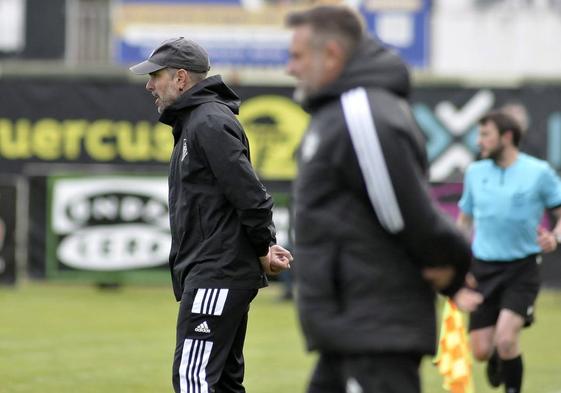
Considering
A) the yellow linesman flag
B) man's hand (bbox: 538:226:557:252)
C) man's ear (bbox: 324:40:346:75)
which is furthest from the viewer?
man's hand (bbox: 538:226:557:252)

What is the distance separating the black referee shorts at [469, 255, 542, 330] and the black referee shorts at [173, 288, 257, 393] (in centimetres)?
359

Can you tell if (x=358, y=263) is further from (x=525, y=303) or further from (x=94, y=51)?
(x=94, y=51)

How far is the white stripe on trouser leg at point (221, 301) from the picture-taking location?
7.12 metres

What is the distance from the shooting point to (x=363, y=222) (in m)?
5.14

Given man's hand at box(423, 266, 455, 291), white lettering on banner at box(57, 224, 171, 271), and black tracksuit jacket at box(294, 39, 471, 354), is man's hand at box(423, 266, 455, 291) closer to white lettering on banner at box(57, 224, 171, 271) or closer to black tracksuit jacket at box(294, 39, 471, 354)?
black tracksuit jacket at box(294, 39, 471, 354)

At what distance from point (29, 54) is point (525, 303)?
23.0 metres

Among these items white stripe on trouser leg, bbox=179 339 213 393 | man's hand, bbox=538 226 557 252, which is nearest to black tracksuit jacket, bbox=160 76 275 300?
white stripe on trouser leg, bbox=179 339 213 393

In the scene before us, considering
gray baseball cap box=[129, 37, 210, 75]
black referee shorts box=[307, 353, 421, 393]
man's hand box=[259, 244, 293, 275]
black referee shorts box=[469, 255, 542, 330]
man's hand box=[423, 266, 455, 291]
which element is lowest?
black referee shorts box=[469, 255, 542, 330]

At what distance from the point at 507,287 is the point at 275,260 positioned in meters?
3.50

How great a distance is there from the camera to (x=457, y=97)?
21438mm

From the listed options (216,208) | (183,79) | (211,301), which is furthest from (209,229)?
(183,79)

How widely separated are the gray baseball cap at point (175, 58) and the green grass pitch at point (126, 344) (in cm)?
405

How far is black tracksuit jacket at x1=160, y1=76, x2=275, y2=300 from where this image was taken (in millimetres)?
7133

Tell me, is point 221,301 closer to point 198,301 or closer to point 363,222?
point 198,301
